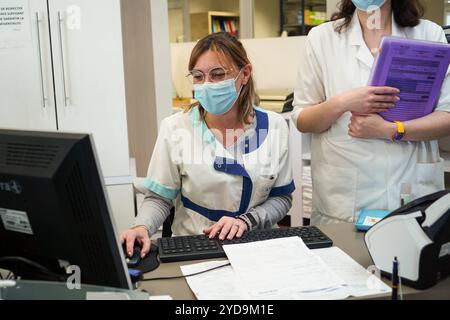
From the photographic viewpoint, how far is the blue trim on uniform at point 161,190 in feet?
4.92

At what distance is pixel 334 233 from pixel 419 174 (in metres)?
0.36

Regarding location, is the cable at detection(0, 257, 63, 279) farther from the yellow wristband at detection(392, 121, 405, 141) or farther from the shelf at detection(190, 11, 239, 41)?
the shelf at detection(190, 11, 239, 41)

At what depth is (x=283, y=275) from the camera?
105 cm

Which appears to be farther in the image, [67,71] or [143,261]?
[67,71]

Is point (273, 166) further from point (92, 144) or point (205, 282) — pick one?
point (92, 144)

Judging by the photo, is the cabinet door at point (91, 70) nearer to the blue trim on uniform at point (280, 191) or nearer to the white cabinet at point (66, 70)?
the white cabinet at point (66, 70)

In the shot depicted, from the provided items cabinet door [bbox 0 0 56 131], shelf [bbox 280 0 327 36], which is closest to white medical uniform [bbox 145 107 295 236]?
cabinet door [bbox 0 0 56 131]

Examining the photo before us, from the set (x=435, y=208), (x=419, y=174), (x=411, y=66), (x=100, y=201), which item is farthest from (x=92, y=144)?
(x=419, y=174)

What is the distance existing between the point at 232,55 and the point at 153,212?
56cm

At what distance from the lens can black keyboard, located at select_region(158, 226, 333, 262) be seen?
3.89 ft

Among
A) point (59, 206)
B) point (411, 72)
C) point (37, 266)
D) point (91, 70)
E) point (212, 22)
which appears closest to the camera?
point (59, 206)

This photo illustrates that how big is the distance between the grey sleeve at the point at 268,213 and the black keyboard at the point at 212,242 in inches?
3.2

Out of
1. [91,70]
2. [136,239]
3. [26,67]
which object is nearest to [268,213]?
[136,239]

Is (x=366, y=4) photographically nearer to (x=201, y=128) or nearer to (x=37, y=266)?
A: (x=201, y=128)
